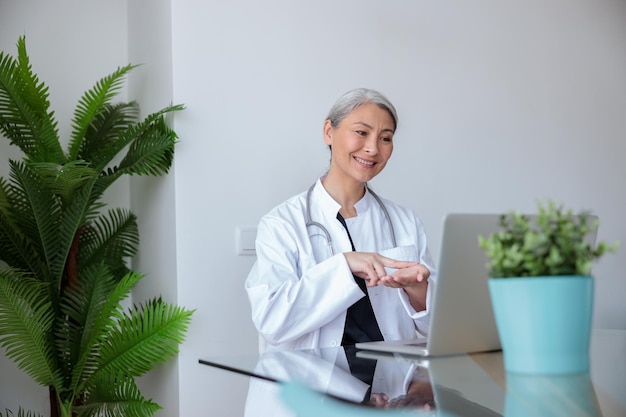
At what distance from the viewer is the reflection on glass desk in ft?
3.90

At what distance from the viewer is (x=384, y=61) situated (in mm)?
3498

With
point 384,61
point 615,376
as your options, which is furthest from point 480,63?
point 615,376

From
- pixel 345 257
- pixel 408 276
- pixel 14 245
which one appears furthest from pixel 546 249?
pixel 14 245

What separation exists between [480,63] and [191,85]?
4.32ft

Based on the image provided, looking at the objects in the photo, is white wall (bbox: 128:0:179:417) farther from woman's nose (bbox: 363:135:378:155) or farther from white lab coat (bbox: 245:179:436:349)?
woman's nose (bbox: 363:135:378:155)

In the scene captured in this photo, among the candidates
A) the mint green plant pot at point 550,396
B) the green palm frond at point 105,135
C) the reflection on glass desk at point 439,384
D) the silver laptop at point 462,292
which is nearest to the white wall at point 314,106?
the green palm frond at point 105,135

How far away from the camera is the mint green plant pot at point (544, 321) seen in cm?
119

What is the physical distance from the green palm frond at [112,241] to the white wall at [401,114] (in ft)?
1.25

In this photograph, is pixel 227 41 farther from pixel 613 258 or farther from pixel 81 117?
pixel 613 258

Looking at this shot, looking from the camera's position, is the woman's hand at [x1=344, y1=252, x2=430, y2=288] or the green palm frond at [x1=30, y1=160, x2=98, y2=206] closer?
the woman's hand at [x1=344, y1=252, x2=430, y2=288]

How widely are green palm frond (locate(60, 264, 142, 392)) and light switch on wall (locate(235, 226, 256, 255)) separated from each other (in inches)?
15.1

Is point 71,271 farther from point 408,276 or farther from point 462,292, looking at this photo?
point 462,292

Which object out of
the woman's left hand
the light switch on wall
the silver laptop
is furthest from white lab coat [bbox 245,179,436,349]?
the silver laptop

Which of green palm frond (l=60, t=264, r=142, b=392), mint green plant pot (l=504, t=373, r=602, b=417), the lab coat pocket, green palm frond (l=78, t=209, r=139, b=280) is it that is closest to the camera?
mint green plant pot (l=504, t=373, r=602, b=417)
